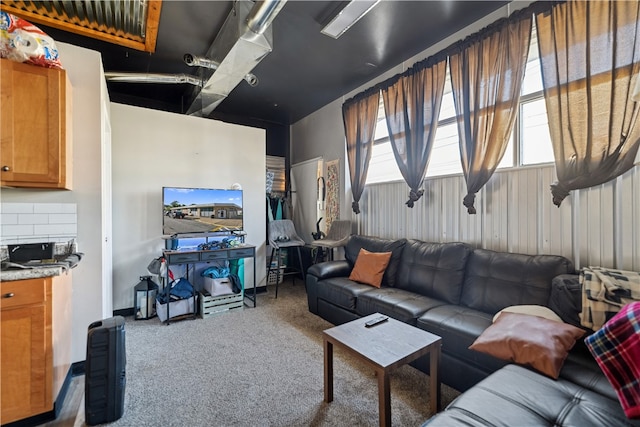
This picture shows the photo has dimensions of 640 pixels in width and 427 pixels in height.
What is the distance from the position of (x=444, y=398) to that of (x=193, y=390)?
1.76 meters

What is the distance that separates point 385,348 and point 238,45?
106 inches

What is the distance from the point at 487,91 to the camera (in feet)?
8.05

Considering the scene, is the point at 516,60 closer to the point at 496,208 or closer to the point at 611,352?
the point at 496,208

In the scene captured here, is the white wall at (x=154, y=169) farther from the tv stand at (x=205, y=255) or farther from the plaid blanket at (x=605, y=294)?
the plaid blanket at (x=605, y=294)

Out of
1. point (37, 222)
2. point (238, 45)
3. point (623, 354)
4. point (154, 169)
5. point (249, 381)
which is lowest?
point (249, 381)

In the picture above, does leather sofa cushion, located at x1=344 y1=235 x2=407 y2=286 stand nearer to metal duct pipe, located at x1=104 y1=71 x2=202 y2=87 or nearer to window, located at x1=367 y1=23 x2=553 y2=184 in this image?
window, located at x1=367 y1=23 x2=553 y2=184

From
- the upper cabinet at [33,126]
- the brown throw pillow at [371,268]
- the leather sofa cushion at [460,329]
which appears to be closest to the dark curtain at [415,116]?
the brown throw pillow at [371,268]

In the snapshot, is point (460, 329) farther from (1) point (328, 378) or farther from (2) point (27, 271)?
(2) point (27, 271)

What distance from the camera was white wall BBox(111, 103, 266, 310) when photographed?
3375mm

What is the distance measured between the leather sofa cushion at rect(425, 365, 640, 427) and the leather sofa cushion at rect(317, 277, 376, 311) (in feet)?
4.90

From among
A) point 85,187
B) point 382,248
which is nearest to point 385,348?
point 382,248

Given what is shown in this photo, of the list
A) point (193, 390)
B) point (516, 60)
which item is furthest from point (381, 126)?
point (193, 390)

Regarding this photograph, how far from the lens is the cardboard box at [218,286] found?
3.41m

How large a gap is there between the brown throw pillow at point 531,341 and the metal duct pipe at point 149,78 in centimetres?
386
